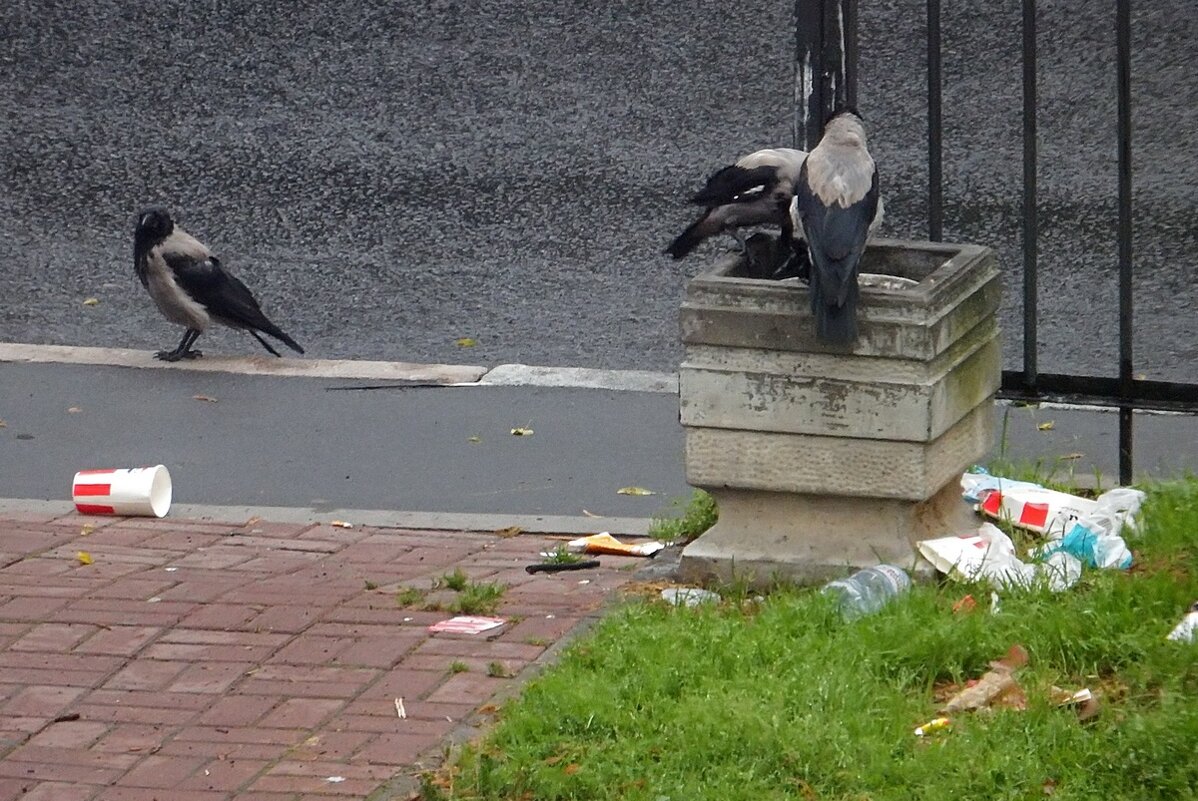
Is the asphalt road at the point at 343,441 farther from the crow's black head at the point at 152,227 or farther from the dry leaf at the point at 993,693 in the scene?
the dry leaf at the point at 993,693

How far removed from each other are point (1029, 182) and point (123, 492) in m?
3.33

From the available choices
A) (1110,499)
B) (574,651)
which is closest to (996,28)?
(1110,499)

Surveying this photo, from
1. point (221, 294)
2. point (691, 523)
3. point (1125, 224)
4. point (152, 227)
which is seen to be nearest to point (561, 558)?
point (691, 523)

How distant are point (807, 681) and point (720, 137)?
25.4ft

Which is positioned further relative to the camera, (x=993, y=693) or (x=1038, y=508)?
(x=1038, y=508)

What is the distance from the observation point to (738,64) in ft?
44.2

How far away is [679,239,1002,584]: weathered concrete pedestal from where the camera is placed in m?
5.78

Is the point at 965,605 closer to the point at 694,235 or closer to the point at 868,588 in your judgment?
the point at 868,588

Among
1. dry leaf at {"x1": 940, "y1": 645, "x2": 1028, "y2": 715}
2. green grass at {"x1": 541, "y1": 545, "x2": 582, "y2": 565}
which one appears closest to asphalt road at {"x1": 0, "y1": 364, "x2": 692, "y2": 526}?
green grass at {"x1": 541, "y1": 545, "x2": 582, "y2": 565}

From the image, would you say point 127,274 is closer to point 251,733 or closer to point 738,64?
point 738,64

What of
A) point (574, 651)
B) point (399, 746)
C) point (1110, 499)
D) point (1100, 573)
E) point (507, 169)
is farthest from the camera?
point (507, 169)

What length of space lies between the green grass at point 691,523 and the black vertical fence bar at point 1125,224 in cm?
151

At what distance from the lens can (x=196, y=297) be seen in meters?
9.32

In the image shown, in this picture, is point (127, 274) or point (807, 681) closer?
point (807, 681)
